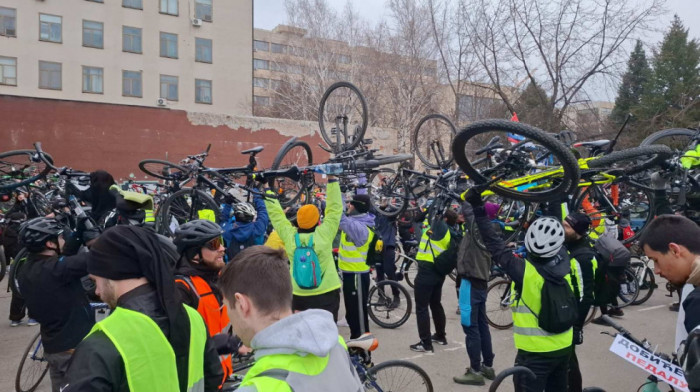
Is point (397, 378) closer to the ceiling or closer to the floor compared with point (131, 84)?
closer to the floor

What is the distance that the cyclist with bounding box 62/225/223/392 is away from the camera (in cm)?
203

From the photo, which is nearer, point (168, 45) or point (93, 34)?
point (93, 34)

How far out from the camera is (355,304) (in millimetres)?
6555

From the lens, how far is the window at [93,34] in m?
35.1

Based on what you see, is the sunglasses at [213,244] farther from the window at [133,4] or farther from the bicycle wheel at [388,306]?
the window at [133,4]

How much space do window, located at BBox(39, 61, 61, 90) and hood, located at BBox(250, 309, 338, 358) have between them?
3919 centimetres

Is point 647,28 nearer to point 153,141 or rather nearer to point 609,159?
point 609,159

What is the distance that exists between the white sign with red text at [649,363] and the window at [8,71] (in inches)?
1558

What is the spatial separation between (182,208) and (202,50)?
34391mm

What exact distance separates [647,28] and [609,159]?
52.0ft

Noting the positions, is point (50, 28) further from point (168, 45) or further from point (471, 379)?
point (471, 379)

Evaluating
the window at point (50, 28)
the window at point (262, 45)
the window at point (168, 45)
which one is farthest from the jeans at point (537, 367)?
the window at point (262, 45)

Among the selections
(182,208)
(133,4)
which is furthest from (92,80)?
(182,208)

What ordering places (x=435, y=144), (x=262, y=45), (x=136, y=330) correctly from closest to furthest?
(x=136, y=330)
(x=435, y=144)
(x=262, y=45)
